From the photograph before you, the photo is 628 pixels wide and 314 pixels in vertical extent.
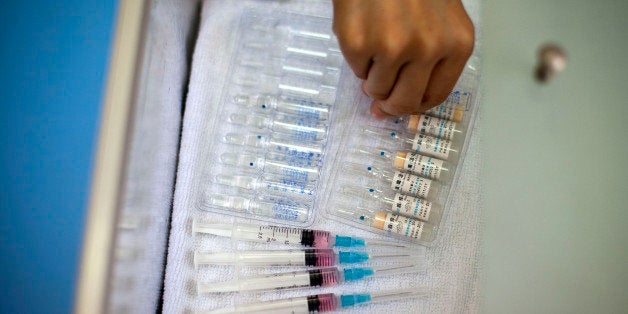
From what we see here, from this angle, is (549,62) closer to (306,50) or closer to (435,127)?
(435,127)

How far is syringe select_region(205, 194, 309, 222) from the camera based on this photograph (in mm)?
1031

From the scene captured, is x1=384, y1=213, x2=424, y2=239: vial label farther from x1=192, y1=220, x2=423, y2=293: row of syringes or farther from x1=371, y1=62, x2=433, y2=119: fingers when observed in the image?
x1=371, y1=62, x2=433, y2=119: fingers

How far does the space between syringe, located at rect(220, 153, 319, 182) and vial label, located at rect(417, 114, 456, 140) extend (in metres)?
0.27

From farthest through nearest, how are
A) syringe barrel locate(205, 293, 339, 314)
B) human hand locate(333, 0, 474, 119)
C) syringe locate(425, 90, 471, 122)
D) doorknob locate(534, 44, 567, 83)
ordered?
1. doorknob locate(534, 44, 567, 83)
2. syringe locate(425, 90, 471, 122)
3. syringe barrel locate(205, 293, 339, 314)
4. human hand locate(333, 0, 474, 119)

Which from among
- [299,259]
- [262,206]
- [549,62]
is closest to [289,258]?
[299,259]

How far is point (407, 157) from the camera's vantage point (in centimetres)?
104

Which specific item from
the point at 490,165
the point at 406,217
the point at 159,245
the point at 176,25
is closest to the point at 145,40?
the point at 176,25

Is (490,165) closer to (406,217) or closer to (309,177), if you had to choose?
(406,217)

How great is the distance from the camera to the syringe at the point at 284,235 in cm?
100

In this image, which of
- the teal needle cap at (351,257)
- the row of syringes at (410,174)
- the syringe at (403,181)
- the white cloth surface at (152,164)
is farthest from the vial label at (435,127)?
the white cloth surface at (152,164)

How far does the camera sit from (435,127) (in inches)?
41.3

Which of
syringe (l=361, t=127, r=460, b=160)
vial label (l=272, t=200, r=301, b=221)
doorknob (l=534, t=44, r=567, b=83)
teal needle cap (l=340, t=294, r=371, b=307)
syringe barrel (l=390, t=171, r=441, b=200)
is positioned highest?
doorknob (l=534, t=44, r=567, b=83)

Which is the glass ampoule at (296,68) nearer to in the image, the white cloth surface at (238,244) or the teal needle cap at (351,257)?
the white cloth surface at (238,244)

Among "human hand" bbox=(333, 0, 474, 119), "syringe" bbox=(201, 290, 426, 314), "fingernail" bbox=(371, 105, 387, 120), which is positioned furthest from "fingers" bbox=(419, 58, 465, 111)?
"syringe" bbox=(201, 290, 426, 314)
